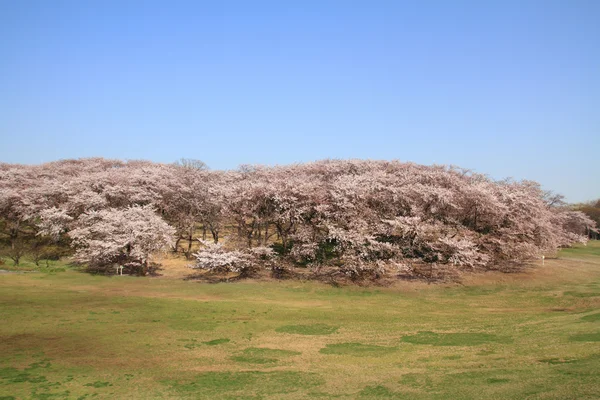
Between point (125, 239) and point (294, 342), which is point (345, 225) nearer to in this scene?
point (125, 239)

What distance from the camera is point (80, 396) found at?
14.0 metres

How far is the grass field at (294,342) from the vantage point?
14422 mm

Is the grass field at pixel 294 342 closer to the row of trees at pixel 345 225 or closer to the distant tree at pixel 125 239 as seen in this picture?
the row of trees at pixel 345 225

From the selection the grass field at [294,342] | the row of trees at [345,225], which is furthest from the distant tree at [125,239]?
the grass field at [294,342]

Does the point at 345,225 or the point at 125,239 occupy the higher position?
the point at 345,225

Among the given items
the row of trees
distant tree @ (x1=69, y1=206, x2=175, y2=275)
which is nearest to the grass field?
the row of trees

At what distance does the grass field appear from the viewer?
1442 centimetres

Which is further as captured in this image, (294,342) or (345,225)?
(345,225)

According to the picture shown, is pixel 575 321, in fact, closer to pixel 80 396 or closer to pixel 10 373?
pixel 80 396

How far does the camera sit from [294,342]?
20516 mm

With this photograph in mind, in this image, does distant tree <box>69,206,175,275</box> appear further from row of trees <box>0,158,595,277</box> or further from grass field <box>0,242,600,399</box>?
grass field <box>0,242,600,399</box>

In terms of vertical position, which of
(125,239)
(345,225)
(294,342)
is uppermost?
(345,225)

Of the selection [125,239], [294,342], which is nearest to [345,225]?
[125,239]

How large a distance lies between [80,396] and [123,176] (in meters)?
43.0
